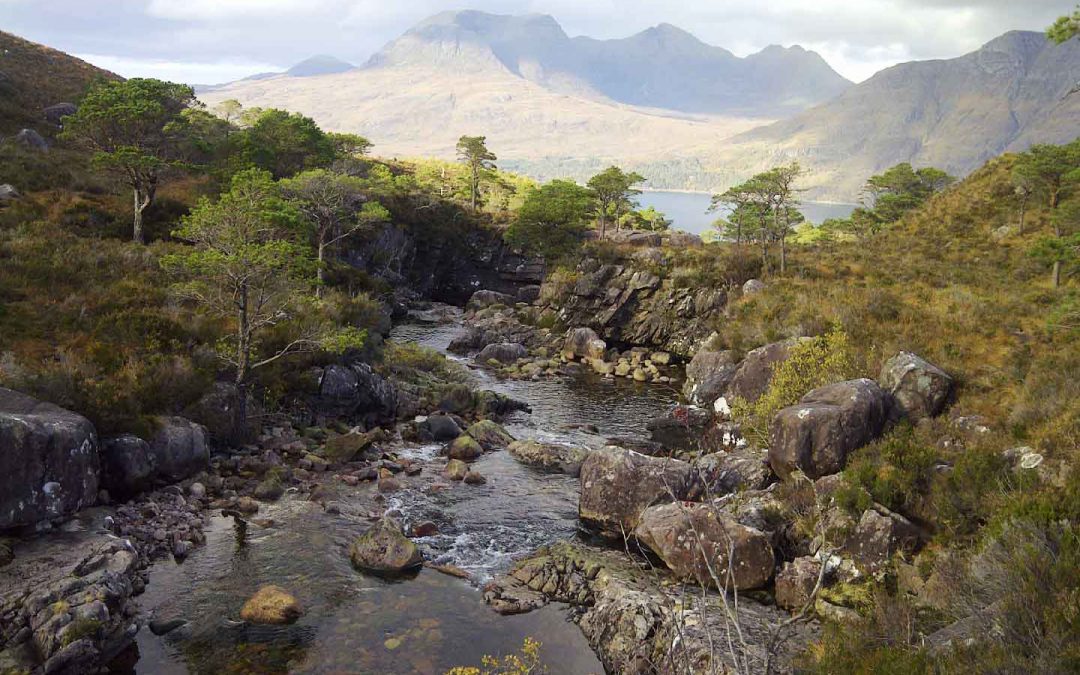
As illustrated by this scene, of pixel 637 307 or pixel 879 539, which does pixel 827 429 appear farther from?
pixel 637 307

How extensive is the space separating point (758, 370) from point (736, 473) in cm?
800

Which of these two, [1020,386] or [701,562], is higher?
[1020,386]

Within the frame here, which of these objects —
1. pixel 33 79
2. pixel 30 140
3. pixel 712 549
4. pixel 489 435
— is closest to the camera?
pixel 712 549

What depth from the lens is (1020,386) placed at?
63.6 feet

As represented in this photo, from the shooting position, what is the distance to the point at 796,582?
14617 millimetres

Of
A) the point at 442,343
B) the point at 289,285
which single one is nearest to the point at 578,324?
the point at 442,343

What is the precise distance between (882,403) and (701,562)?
8683mm

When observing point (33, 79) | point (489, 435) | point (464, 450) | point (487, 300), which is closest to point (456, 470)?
point (464, 450)

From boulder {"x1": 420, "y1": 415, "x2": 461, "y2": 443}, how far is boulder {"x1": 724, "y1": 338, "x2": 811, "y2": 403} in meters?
12.4

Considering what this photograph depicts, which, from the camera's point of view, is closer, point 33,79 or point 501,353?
point 501,353

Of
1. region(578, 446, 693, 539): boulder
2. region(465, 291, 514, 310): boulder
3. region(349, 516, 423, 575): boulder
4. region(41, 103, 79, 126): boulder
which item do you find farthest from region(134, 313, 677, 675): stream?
region(41, 103, 79, 126): boulder

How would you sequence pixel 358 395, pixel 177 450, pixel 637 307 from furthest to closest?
1. pixel 637 307
2. pixel 358 395
3. pixel 177 450

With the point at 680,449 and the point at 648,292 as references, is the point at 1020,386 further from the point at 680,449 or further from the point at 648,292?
the point at 648,292

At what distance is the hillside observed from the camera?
50969 millimetres
